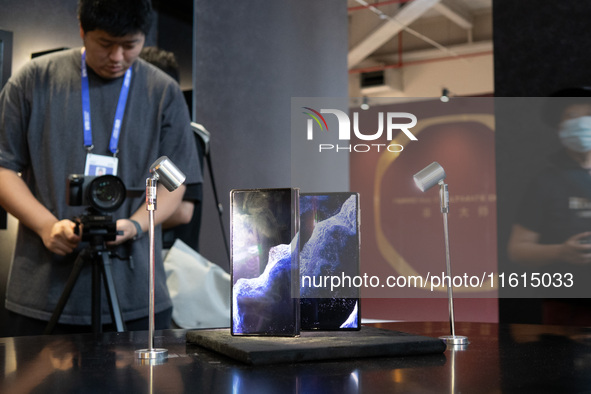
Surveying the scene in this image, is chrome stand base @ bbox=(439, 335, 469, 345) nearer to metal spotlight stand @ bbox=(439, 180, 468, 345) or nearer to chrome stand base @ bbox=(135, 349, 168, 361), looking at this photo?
metal spotlight stand @ bbox=(439, 180, 468, 345)

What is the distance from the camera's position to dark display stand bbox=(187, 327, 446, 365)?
2.55 ft

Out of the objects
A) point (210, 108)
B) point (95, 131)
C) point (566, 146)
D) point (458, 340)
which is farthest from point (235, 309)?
point (210, 108)

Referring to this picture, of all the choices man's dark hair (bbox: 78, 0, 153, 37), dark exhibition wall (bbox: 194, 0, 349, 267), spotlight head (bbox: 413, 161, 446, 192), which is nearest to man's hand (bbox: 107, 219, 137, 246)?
man's dark hair (bbox: 78, 0, 153, 37)

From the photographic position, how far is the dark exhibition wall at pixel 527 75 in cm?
198

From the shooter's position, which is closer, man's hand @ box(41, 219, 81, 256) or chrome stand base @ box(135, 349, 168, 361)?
chrome stand base @ box(135, 349, 168, 361)

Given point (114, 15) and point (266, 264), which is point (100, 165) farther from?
point (266, 264)

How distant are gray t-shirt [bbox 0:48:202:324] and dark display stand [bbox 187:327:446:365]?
0.68m

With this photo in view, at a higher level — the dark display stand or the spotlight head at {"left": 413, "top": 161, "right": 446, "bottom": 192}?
the spotlight head at {"left": 413, "top": 161, "right": 446, "bottom": 192}

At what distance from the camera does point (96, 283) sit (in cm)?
144

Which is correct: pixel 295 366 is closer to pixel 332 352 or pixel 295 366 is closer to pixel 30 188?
pixel 332 352

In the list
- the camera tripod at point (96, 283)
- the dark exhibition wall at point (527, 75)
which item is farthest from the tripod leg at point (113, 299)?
the dark exhibition wall at point (527, 75)

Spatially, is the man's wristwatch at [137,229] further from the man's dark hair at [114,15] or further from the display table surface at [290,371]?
the display table surface at [290,371]

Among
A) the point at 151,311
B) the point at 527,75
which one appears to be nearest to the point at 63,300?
the point at 151,311

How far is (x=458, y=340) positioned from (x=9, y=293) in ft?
3.42
